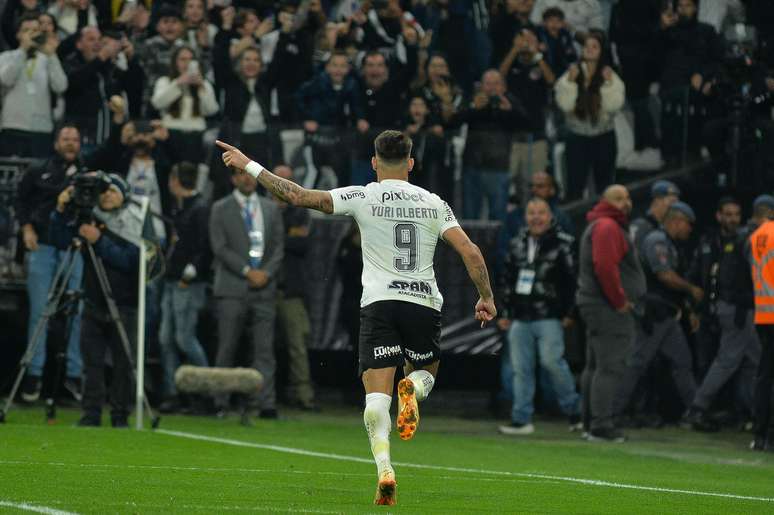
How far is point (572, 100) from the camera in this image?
19109mm

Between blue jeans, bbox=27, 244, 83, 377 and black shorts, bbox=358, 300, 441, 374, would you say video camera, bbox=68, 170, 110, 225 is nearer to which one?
blue jeans, bbox=27, 244, 83, 377

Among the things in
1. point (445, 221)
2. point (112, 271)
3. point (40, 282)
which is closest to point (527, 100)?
point (40, 282)

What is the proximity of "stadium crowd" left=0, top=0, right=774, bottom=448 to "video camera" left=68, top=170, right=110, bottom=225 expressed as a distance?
0.21 metres

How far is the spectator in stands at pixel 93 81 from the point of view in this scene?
18.0 metres

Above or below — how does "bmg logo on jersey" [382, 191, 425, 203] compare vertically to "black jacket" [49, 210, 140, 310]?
above

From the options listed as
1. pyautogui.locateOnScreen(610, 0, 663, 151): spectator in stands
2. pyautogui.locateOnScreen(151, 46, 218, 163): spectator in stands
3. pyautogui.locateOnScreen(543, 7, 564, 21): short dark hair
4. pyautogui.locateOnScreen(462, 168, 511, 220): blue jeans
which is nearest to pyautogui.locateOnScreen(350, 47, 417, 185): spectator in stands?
pyautogui.locateOnScreen(462, 168, 511, 220): blue jeans

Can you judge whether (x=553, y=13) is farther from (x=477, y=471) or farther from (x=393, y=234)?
(x=393, y=234)

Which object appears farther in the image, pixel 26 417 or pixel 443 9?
pixel 443 9

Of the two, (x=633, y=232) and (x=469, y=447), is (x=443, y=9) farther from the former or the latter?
(x=469, y=447)

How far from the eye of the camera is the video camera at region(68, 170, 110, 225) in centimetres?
1462

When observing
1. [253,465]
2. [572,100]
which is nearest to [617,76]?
[572,100]

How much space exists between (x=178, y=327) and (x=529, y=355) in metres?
3.78

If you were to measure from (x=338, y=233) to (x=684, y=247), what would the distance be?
389 centimetres

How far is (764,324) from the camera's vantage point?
1486cm
